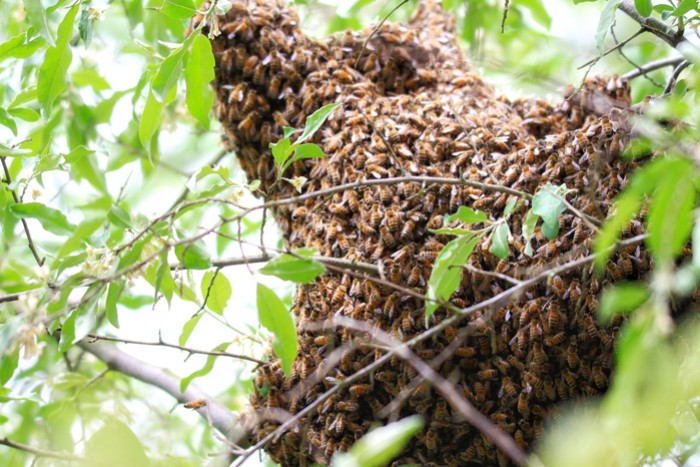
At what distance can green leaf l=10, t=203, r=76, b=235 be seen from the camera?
2.10 meters

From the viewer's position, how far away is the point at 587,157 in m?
1.87

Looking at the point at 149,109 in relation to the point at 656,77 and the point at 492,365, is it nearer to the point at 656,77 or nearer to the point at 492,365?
the point at 492,365

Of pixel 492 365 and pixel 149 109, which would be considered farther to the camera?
pixel 149 109

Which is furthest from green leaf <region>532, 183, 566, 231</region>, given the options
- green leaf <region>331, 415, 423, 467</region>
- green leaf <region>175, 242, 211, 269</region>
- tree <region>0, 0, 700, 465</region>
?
green leaf <region>175, 242, 211, 269</region>

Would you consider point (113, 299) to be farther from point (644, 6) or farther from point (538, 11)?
point (538, 11)

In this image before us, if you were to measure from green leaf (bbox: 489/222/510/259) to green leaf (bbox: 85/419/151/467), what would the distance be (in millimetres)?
925

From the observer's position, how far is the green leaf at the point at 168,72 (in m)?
1.93

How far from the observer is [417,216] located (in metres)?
2.06

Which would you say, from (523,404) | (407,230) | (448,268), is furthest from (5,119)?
(523,404)

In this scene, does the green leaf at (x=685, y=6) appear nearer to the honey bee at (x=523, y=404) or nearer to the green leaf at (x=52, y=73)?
the honey bee at (x=523, y=404)

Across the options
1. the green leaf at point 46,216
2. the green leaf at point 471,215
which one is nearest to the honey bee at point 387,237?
the green leaf at point 471,215

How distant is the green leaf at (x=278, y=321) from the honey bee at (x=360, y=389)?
245 millimetres

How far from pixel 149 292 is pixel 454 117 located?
1.90m

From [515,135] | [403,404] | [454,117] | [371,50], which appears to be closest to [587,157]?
[515,135]
